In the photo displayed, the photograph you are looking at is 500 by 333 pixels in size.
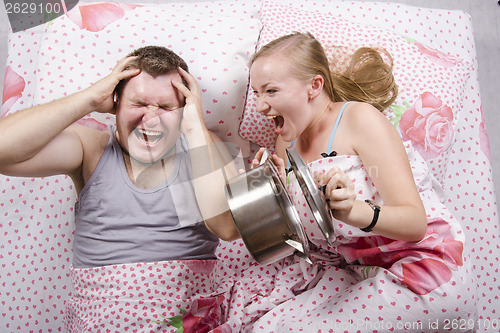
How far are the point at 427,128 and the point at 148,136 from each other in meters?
0.74

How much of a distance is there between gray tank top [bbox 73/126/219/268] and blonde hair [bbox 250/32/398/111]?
40 centimetres

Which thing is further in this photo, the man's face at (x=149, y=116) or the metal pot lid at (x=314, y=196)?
the man's face at (x=149, y=116)

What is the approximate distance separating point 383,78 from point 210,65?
454 millimetres

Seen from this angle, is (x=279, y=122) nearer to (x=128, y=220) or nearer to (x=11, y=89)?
(x=128, y=220)

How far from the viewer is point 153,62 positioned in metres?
1.03

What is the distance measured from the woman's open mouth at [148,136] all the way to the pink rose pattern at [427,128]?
0.64 m

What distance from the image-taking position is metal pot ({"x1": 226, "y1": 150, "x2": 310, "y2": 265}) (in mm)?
817

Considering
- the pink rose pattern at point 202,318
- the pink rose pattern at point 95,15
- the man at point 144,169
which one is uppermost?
the pink rose pattern at point 95,15

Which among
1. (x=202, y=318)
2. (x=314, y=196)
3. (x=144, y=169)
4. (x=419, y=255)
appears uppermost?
(x=314, y=196)

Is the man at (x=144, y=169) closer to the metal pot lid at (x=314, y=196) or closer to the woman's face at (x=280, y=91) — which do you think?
the woman's face at (x=280, y=91)

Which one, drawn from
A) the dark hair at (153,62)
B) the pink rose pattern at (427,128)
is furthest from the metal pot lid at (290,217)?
the pink rose pattern at (427,128)

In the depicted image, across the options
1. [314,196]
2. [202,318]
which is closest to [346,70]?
[314,196]

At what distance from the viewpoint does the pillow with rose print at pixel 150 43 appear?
3.97 feet

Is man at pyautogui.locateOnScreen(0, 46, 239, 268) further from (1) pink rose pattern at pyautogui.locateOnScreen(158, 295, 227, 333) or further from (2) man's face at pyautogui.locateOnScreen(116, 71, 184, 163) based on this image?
(1) pink rose pattern at pyautogui.locateOnScreen(158, 295, 227, 333)
